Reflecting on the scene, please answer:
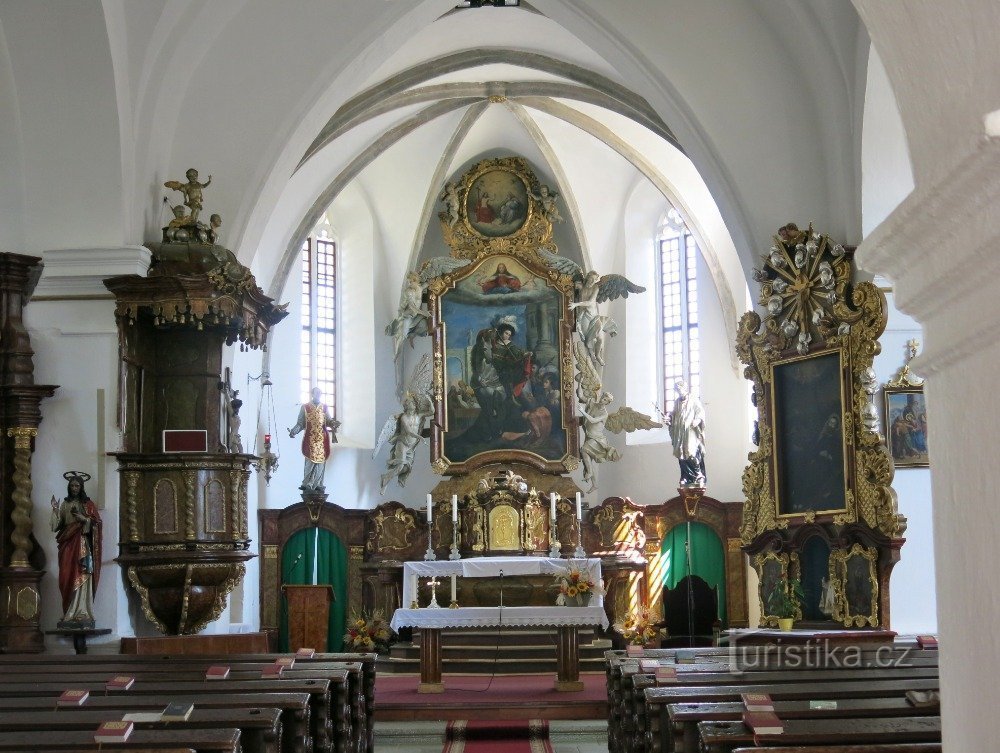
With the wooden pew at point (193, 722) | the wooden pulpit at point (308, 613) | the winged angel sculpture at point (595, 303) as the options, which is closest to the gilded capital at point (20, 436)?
the wooden pew at point (193, 722)

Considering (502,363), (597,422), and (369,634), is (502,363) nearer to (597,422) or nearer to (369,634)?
(597,422)

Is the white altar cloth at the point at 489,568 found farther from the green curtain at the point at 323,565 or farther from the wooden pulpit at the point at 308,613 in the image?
the green curtain at the point at 323,565

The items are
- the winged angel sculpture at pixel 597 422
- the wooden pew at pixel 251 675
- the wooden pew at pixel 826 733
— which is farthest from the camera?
the winged angel sculpture at pixel 597 422

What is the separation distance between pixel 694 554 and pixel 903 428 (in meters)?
6.42

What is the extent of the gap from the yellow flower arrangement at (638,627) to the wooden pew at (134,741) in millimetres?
12527

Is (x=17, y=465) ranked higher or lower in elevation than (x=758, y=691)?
higher

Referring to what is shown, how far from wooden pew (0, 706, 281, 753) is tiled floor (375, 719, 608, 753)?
4.83 meters

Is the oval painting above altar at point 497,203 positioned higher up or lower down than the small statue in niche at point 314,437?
higher up

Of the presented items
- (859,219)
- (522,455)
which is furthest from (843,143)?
(522,455)

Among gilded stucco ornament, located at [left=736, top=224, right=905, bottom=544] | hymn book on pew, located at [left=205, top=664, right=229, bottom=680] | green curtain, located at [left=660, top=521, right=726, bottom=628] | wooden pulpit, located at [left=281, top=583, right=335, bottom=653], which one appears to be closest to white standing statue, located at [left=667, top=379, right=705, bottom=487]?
green curtain, located at [left=660, top=521, right=726, bottom=628]

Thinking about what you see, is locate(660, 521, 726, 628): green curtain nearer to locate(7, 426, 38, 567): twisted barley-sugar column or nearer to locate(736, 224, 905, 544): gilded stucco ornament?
locate(736, 224, 905, 544): gilded stucco ornament

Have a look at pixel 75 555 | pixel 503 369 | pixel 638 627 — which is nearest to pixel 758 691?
pixel 75 555

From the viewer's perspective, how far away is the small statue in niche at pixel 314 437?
18.0 meters

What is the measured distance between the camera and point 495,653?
15.4 meters
